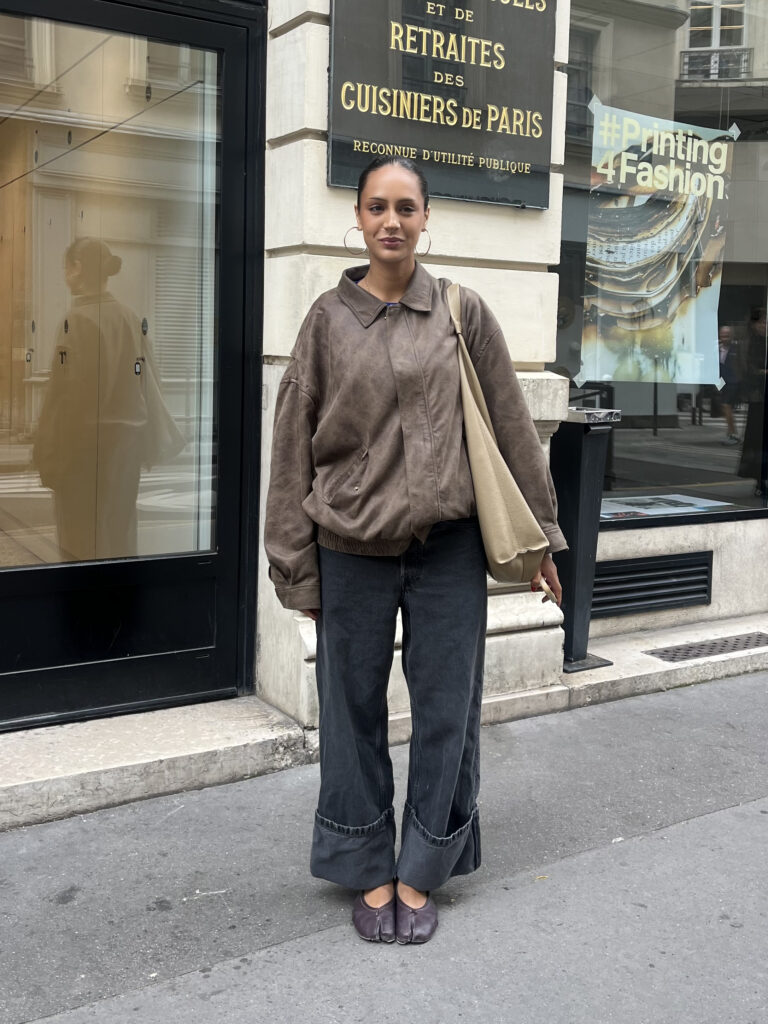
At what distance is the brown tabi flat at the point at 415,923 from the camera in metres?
3.18

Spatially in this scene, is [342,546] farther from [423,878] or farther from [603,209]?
[603,209]

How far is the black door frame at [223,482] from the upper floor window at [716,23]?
3.00 metres

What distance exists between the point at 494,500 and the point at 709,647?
11.4ft

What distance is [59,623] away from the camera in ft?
14.8

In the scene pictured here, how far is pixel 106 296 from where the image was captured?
4.70 m

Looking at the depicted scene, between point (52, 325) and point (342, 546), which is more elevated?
point (52, 325)

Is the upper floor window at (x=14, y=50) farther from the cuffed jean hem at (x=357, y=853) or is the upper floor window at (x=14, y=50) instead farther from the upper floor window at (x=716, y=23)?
the upper floor window at (x=716, y=23)

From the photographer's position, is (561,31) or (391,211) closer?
(391,211)

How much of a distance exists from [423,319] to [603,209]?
3.48m

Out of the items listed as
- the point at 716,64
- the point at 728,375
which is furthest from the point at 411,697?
the point at 716,64

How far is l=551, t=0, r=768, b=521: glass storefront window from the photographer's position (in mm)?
6129

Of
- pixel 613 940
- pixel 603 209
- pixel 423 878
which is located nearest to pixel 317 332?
pixel 423 878

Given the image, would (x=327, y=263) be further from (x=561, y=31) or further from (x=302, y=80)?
(x=561, y=31)

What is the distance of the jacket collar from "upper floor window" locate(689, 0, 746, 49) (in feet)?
13.9
